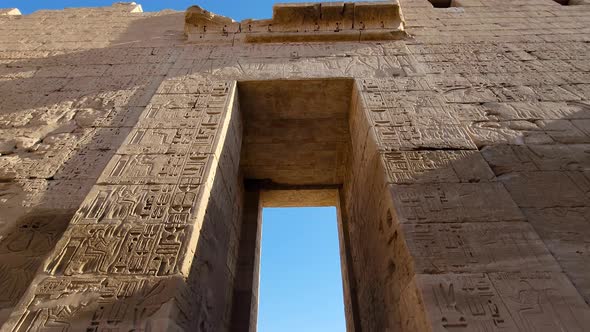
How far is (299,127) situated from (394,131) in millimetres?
1479

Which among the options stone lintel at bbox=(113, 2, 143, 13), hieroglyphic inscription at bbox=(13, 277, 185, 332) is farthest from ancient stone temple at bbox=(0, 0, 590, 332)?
stone lintel at bbox=(113, 2, 143, 13)

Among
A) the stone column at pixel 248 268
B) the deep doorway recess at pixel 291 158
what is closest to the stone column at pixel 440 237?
the deep doorway recess at pixel 291 158

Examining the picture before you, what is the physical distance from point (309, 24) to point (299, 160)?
1820mm

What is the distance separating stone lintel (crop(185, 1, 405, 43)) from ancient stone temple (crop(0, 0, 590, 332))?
0.10 ft

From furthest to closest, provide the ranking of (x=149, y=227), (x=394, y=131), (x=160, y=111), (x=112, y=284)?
(x=160, y=111) → (x=394, y=131) → (x=149, y=227) → (x=112, y=284)

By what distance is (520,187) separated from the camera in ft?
8.76

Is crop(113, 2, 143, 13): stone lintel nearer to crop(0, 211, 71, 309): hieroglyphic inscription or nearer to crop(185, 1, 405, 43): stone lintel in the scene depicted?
crop(185, 1, 405, 43): stone lintel

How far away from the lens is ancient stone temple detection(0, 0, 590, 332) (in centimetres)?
195

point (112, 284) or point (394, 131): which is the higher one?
point (394, 131)

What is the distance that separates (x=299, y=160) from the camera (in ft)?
15.3

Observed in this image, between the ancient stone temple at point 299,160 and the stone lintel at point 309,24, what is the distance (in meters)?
0.03

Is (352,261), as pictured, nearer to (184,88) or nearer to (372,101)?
(372,101)

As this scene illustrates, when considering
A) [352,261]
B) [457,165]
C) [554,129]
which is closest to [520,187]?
[457,165]

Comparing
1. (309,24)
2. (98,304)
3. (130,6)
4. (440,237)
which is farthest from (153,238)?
(130,6)
